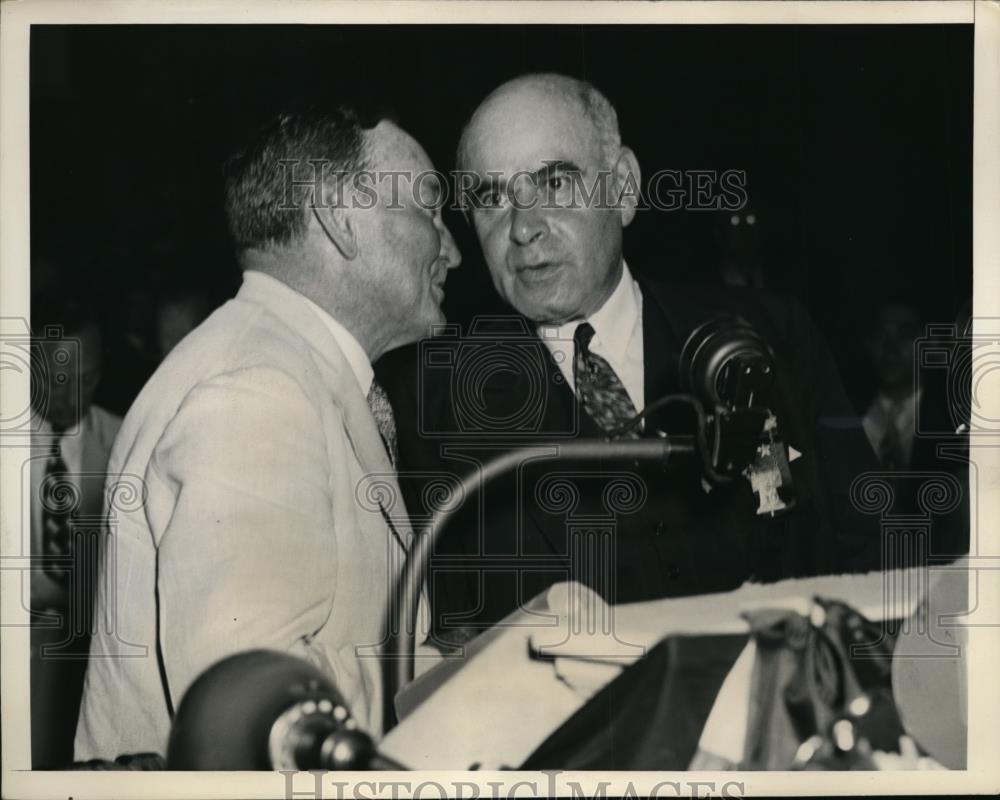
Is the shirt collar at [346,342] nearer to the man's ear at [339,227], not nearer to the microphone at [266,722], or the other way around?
the man's ear at [339,227]

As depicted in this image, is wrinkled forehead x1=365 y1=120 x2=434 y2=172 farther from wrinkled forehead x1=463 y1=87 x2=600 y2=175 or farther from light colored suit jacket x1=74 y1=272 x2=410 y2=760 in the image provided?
light colored suit jacket x1=74 y1=272 x2=410 y2=760

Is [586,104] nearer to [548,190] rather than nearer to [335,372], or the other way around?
[548,190]

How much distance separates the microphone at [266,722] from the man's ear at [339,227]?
106cm

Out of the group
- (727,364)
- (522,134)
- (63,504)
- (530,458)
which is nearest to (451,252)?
(522,134)

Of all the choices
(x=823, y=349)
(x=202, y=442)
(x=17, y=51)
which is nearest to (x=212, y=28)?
(x=17, y=51)

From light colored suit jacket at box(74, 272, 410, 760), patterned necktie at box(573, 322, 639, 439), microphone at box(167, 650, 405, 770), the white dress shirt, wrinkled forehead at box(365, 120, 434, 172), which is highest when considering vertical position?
wrinkled forehead at box(365, 120, 434, 172)

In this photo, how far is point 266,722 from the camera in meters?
2.78

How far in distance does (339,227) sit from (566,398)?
753 mm

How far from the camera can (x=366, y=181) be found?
2.93m

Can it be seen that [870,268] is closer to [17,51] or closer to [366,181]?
[366,181]

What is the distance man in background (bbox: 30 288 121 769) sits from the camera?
2941 mm

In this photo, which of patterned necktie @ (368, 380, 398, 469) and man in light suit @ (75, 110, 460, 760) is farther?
patterned necktie @ (368, 380, 398, 469)

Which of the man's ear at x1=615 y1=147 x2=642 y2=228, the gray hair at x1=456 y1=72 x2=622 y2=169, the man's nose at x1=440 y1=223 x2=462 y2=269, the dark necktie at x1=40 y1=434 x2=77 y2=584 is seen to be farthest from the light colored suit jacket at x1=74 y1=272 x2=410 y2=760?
the man's ear at x1=615 y1=147 x2=642 y2=228

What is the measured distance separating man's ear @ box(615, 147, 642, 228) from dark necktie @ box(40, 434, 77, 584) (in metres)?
1.63
